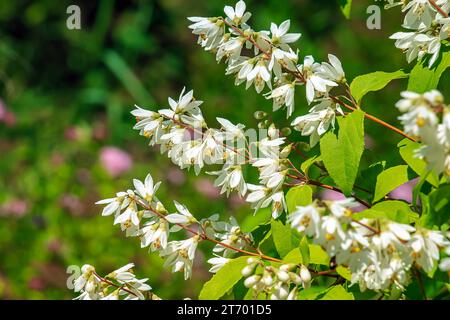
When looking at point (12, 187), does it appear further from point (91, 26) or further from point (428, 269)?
point (428, 269)

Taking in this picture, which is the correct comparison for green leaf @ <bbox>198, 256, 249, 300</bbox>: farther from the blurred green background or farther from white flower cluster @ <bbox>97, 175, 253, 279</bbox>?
the blurred green background

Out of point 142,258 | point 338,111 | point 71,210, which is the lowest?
point 142,258

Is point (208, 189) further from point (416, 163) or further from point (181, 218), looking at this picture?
point (416, 163)

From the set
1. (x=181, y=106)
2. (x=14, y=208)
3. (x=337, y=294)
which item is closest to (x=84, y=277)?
(x=181, y=106)

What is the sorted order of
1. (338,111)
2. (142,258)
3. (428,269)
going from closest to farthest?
(428,269), (338,111), (142,258)

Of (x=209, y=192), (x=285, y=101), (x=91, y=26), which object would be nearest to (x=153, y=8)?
(x=91, y=26)

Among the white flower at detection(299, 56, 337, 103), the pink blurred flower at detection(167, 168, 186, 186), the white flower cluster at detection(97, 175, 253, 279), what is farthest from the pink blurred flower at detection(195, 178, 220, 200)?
the white flower at detection(299, 56, 337, 103)

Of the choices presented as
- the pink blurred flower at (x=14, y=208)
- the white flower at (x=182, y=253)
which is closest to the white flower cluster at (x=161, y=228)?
the white flower at (x=182, y=253)
